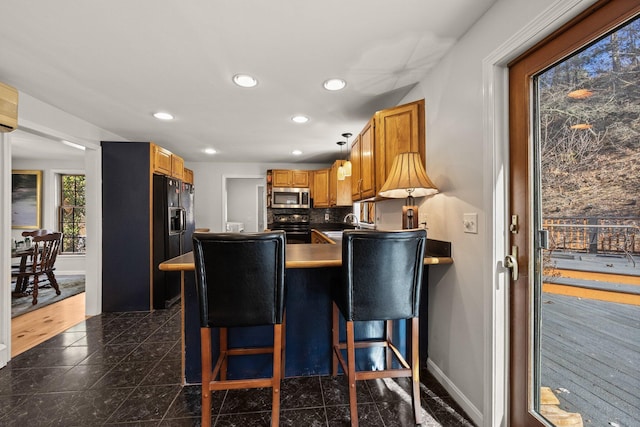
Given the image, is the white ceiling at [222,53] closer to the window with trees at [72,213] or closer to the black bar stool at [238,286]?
the black bar stool at [238,286]

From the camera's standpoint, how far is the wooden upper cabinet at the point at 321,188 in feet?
17.1

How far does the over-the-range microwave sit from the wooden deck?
4311mm

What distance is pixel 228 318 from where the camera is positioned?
4.50 ft

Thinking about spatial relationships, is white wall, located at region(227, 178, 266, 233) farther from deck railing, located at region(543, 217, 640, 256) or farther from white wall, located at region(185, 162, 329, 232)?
deck railing, located at region(543, 217, 640, 256)

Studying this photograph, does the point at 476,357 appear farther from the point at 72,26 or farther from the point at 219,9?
the point at 72,26

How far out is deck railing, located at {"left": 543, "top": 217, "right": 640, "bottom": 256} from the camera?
0.88 metres

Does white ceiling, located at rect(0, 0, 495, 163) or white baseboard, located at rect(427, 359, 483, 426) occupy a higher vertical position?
white ceiling, located at rect(0, 0, 495, 163)

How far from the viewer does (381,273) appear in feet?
4.63

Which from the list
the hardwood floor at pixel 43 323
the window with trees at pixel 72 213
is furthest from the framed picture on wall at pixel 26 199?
the hardwood floor at pixel 43 323

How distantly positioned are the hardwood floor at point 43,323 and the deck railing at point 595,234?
12.6 feet

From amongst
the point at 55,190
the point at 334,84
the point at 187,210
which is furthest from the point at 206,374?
the point at 55,190

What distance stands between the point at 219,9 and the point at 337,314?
6.10ft

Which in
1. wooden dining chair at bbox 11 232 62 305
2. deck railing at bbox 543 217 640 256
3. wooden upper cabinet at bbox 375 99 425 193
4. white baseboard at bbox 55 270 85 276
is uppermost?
wooden upper cabinet at bbox 375 99 425 193

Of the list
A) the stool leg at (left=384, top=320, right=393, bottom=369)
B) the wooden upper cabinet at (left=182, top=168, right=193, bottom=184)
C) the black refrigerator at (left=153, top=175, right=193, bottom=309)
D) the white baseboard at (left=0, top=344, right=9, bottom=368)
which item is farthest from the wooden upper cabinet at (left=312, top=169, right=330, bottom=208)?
the white baseboard at (left=0, top=344, right=9, bottom=368)
